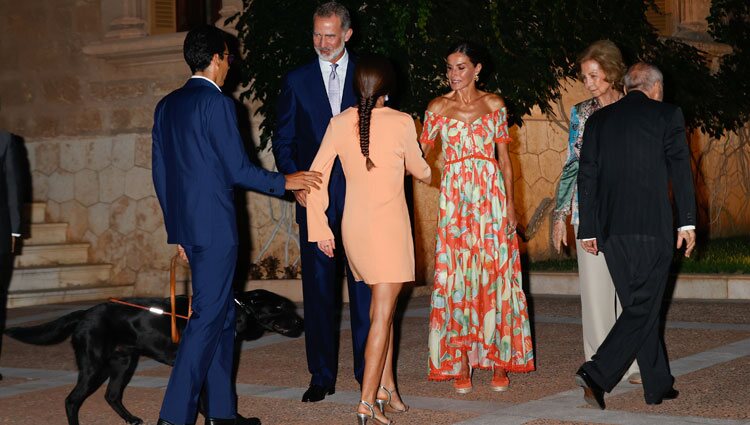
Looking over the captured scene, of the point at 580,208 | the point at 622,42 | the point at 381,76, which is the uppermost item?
the point at 622,42

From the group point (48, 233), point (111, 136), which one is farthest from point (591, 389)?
point (48, 233)

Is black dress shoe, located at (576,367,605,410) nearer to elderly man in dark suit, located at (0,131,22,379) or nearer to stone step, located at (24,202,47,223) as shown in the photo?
elderly man in dark suit, located at (0,131,22,379)

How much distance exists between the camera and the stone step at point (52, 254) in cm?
1316

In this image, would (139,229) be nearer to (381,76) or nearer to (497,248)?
(497,248)

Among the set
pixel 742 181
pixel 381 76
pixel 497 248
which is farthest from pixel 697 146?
pixel 381 76

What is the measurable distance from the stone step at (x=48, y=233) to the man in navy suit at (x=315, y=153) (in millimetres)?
7413

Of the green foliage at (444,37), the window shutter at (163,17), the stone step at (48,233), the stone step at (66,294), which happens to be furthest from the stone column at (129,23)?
the stone step at (66,294)

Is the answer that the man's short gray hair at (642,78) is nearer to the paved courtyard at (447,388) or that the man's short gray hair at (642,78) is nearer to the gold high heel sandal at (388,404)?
the paved courtyard at (447,388)

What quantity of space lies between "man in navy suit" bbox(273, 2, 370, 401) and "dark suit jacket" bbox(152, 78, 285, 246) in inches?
48.2

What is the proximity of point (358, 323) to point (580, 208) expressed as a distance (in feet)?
4.45

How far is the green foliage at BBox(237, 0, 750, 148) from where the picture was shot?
436 inches

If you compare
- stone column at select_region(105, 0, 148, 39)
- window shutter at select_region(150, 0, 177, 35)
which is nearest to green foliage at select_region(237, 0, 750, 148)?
stone column at select_region(105, 0, 148, 39)

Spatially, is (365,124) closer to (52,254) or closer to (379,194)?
(379,194)

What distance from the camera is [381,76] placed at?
5.68 m
